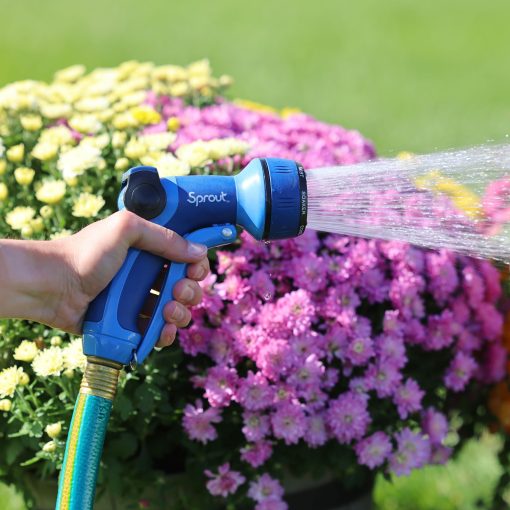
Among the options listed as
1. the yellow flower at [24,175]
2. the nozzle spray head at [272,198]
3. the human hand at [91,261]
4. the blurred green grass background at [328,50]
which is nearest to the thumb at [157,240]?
the human hand at [91,261]

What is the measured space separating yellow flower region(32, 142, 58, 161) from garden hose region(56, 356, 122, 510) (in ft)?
2.64

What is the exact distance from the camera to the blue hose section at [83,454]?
1630 millimetres

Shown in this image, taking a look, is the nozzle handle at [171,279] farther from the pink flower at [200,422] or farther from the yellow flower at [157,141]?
the yellow flower at [157,141]

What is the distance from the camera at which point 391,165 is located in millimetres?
2008

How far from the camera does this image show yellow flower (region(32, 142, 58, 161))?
2.32 metres

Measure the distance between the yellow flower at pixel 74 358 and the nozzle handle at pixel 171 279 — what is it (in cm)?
29

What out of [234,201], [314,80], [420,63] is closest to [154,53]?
[314,80]

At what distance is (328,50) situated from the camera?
7.94m

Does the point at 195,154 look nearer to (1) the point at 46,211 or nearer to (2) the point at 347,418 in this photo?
(1) the point at 46,211

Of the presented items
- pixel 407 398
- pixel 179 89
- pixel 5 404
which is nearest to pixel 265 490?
pixel 407 398

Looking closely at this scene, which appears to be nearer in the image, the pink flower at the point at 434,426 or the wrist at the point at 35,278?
the wrist at the point at 35,278

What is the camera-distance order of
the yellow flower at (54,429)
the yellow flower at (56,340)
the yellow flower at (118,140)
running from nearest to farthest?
1. the yellow flower at (54,429)
2. the yellow flower at (56,340)
3. the yellow flower at (118,140)

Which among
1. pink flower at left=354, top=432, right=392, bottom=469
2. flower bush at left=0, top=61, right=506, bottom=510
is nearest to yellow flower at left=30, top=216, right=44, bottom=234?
flower bush at left=0, top=61, right=506, bottom=510

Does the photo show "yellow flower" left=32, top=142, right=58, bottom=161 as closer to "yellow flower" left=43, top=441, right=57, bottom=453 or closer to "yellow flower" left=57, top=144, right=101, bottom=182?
"yellow flower" left=57, top=144, right=101, bottom=182
